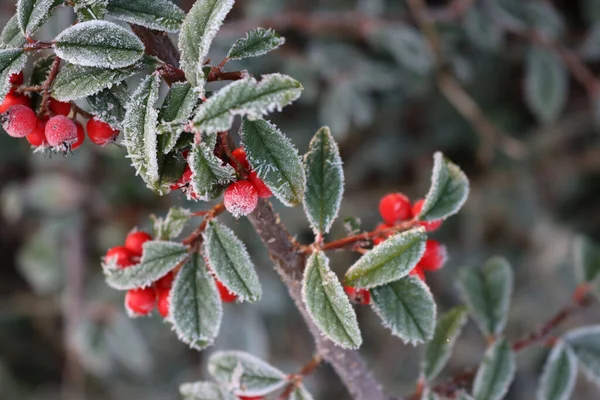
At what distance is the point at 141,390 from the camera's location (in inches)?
111

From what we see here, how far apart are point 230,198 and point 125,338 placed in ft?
5.61

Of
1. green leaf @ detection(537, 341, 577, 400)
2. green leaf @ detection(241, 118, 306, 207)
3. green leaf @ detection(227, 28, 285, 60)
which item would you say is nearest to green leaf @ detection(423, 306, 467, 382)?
green leaf @ detection(537, 341, 577, 400)

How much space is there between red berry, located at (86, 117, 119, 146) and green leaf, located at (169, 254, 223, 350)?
259 millimetres

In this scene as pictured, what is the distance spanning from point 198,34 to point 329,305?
455mm

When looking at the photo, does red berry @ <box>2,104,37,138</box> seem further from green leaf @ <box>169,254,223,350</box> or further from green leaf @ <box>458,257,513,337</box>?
green leaf @ <box>458,257,513,337</box>

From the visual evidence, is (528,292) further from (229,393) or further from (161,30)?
(161,30)

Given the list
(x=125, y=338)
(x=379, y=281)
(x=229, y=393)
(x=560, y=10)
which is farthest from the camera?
(x=560, y=10)

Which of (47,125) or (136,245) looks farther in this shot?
(136,245)

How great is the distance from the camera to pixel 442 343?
1.38 meters

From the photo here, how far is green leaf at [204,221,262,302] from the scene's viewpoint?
1015 millimetres

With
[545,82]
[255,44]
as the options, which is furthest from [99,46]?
[545,82]

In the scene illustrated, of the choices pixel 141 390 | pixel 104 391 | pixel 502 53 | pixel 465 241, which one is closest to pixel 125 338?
pixel 141 390

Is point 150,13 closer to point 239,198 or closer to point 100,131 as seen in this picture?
point 100,131

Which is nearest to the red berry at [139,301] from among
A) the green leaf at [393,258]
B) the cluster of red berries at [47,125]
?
the cluster of red berries at [47,125]
